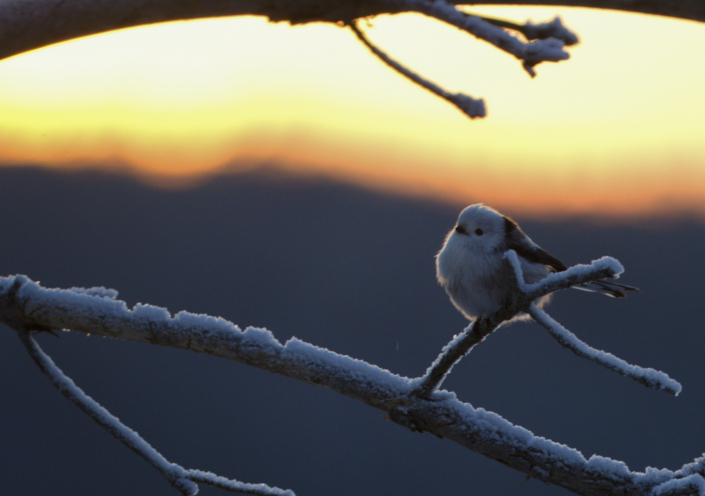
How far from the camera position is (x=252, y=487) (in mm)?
2168

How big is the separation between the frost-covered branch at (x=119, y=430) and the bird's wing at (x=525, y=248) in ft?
5.64

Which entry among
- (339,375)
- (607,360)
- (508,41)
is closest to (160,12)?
(508,41)

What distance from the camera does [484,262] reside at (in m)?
2.71

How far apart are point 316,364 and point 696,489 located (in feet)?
4.76

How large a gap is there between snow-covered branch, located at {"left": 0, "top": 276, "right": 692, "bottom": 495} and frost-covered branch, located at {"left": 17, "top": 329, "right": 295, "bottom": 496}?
0.05 metres

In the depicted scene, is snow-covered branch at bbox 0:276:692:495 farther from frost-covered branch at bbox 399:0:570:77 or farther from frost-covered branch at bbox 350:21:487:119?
frost-covered branch at bbox 399:0:570:77

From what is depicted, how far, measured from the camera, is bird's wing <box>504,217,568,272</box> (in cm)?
295

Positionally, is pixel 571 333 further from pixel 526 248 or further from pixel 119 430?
pixel 119 430

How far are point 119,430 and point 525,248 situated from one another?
221cm

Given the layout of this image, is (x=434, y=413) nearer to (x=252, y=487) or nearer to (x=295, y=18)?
(x=252, y=487)

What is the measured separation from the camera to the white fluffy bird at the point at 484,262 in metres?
2.68

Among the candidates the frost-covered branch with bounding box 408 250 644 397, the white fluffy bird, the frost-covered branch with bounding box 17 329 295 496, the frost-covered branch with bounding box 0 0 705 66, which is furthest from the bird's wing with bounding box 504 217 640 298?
the frost-covered branch with bounding box 17 329 295 496

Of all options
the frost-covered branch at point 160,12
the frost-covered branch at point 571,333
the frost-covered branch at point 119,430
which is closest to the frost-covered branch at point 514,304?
the frost-covered branch at point 571,333

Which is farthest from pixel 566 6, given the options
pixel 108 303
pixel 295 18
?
pixel 108 303
